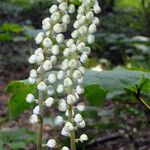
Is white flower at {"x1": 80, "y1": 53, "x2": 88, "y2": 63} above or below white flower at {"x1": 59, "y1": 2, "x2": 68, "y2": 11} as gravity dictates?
below

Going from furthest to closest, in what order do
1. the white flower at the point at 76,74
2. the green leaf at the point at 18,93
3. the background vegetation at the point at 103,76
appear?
the background vegetation at the point at 103,76 < the green leaf at the point at 18,93 < the white flower at the point at 76,74

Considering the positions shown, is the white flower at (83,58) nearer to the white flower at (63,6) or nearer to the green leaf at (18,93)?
the white flower at (63,6)

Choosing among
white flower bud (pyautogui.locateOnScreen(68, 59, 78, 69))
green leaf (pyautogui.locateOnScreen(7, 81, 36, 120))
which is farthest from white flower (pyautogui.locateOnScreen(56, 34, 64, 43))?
green leaf (pyautogui.locateOnScreen(7, 81, 36, 120))

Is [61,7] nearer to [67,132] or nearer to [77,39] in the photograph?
[77,39]

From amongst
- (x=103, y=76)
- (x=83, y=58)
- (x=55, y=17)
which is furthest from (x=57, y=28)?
(x=103, y=76)

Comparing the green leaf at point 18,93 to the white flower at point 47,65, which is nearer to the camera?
the white flower at point 47,65

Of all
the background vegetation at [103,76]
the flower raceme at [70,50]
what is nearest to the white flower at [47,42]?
the flower raceme at [70,50]

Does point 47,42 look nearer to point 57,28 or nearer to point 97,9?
point 57,28

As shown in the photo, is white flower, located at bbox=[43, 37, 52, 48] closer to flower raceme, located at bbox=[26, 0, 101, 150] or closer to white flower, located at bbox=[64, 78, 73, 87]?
flower raceme, located at bbox=[26, 0, 101, 150]
